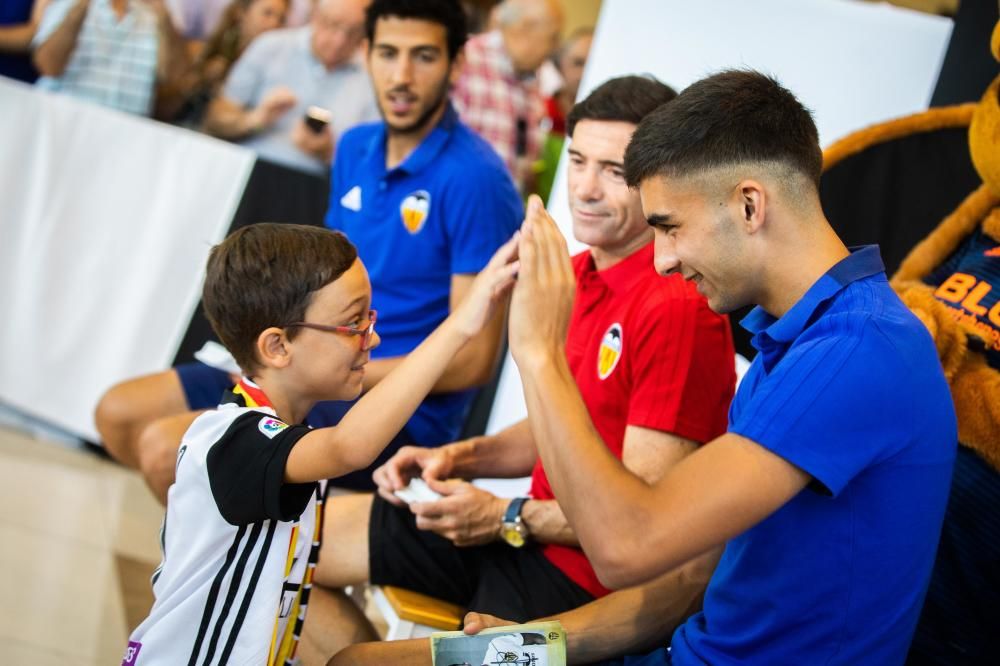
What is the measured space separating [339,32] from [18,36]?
1.43 metres

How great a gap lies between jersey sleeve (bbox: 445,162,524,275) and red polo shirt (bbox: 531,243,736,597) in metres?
0.55

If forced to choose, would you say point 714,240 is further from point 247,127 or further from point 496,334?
point 247,127

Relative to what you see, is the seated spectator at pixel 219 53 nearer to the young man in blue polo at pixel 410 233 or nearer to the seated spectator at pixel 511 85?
the seated spectator at pixel 511 85

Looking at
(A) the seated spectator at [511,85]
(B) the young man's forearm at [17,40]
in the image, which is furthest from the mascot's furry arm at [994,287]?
(B) the young man's forearm at [17,40]

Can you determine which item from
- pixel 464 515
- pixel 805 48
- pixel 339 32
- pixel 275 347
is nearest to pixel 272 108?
pixel 339 32

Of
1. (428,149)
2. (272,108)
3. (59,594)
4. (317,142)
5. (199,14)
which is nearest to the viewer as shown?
(428,149)

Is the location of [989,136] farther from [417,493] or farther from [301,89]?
[301,89]

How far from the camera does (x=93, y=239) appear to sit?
4.27m

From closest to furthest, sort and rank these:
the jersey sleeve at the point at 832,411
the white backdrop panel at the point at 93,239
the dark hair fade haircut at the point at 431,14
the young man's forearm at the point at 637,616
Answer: the jersey sleeve at the point at 832,411
the young man's forearm at the point at 637,616
the dark hair fade haircut at the point at 431,14
the white backdrop panel at the point at 93,239

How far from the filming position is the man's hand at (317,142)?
4375 mm

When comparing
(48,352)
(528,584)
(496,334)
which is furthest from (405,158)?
(48,352)

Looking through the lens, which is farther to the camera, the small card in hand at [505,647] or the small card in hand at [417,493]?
the small card in hand at [417,493]

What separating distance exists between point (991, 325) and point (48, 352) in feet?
11.5

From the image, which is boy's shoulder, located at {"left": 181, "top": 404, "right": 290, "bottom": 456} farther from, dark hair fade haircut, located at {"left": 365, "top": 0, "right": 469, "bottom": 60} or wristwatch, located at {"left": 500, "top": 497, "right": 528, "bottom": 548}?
dark hair fade haircut, located at {"left": 365, "top": 0, "right": 469, "bottom": 60}
